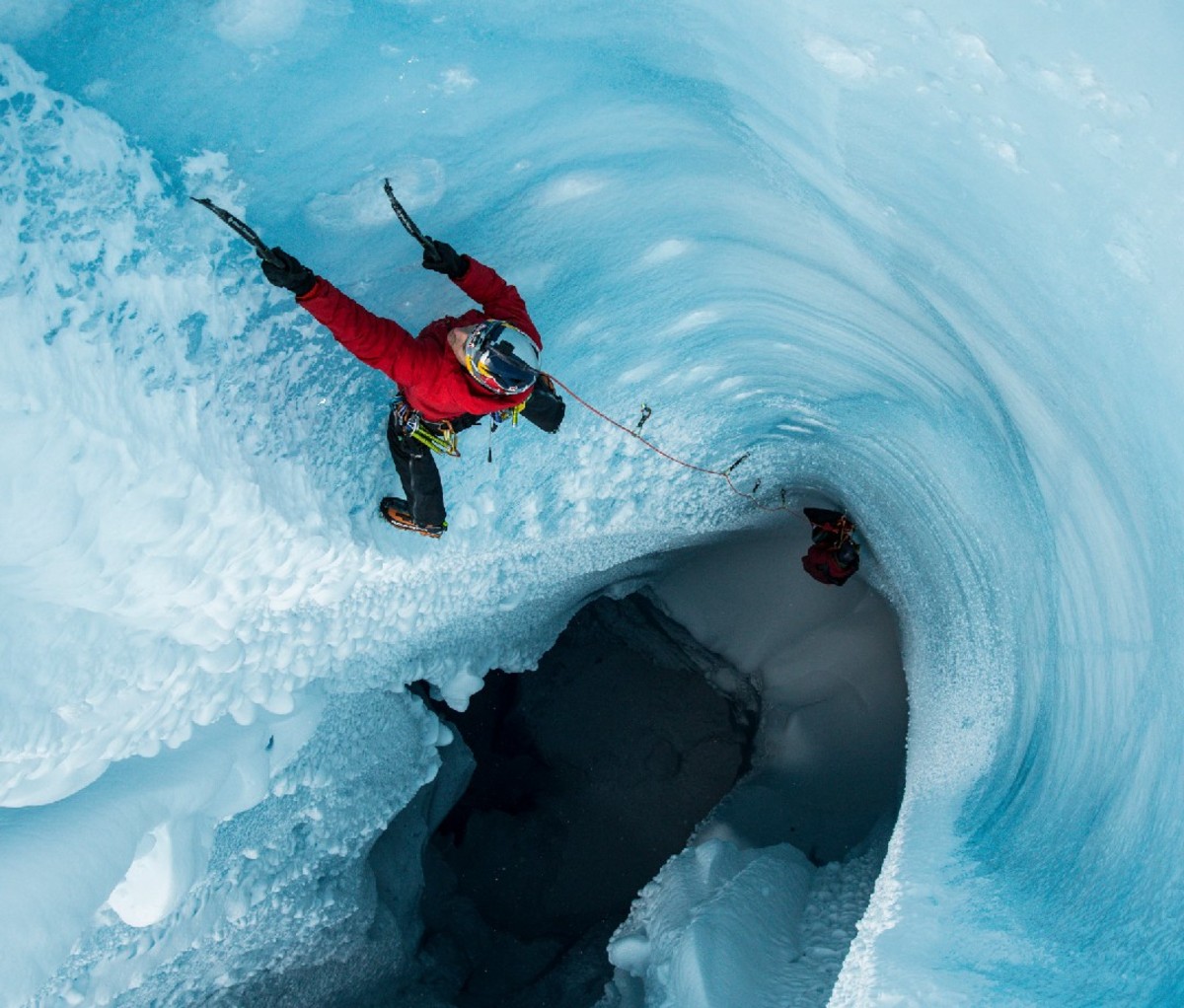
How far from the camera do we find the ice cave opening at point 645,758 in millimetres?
5602

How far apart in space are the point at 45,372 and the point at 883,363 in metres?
2.73

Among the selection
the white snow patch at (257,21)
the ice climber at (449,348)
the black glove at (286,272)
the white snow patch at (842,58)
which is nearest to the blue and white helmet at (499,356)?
the ice climber at (449,348)

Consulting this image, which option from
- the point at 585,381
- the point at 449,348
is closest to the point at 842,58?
the point at 449,348

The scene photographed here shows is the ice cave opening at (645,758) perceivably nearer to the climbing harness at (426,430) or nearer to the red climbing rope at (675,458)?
the red climbing rope at (675,458)

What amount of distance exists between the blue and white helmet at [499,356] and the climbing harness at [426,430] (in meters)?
0.48

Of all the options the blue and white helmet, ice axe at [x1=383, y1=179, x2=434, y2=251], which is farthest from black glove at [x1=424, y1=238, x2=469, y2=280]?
the blue and white helmet

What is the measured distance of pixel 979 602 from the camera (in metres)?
3.56

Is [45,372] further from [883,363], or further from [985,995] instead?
[985,995]

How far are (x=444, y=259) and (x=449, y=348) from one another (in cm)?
26

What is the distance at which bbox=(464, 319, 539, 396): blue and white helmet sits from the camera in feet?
7.27

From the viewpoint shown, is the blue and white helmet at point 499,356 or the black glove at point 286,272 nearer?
the black glove at point 286,272

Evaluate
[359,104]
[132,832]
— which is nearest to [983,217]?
[359,104]

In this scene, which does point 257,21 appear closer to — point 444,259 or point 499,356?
point 444,259

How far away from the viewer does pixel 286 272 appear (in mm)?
1947
